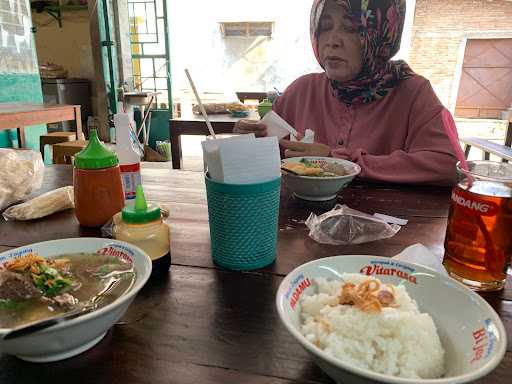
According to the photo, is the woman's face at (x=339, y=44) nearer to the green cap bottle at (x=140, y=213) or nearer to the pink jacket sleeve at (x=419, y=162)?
the pink jacket sleeve at (x=419, y=162)

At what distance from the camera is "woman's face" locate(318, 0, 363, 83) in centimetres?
161

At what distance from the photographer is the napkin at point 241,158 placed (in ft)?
2.17

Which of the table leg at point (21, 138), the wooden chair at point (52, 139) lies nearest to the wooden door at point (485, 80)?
the wooden chair at point (52, 139)

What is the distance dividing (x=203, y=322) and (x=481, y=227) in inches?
19.9

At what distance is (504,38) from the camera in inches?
363

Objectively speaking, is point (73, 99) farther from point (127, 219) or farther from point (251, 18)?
point (127, 219)

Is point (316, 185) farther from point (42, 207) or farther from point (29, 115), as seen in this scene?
point (29, 115)

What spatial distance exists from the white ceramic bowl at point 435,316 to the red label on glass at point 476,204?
170 millimetres

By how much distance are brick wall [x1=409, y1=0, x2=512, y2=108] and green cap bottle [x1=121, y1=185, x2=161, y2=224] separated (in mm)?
9833

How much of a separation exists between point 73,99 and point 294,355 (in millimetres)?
6447

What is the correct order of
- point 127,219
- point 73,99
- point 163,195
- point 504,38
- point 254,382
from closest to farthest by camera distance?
point 254,382
point 127,219
point 163,195
point 73,99
point 504,38

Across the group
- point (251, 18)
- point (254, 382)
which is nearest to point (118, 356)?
point (254, 382)

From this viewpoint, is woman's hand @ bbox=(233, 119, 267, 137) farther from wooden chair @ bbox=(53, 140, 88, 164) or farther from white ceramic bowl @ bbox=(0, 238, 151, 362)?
wooden chair @ bbox=(53, 140, 88, 164)

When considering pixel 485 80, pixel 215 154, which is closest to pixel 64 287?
pixel 215 154
